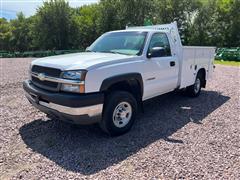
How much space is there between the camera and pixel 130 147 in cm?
382

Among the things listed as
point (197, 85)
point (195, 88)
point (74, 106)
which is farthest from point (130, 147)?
point (197, 85)

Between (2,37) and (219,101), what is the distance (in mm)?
50611

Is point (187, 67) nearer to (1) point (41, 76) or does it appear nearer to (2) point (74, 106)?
(2) point (74, 106)

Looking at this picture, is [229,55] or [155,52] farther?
[229,55]

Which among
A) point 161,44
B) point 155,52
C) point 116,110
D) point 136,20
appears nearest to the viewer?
point 116,110

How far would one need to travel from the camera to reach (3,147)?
3781 millimetres

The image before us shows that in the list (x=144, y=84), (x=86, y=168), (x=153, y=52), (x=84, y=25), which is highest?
(x=84, y=25)

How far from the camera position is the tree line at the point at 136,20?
31.2 m

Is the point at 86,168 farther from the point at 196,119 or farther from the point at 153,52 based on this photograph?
the point at 196,119

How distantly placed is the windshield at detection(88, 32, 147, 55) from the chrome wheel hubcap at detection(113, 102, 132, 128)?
1.10 metres

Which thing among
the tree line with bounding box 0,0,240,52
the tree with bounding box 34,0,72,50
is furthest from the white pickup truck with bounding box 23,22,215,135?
the tree with bounding box 34,0,72,50

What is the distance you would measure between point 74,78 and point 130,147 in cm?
147

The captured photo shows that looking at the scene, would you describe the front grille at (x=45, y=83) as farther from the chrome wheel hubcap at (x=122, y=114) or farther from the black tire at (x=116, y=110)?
the chrome wheel hubcap at (x=122, y=114)

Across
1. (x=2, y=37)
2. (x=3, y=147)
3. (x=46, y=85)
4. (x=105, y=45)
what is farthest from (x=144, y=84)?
(x=2, y=37)
